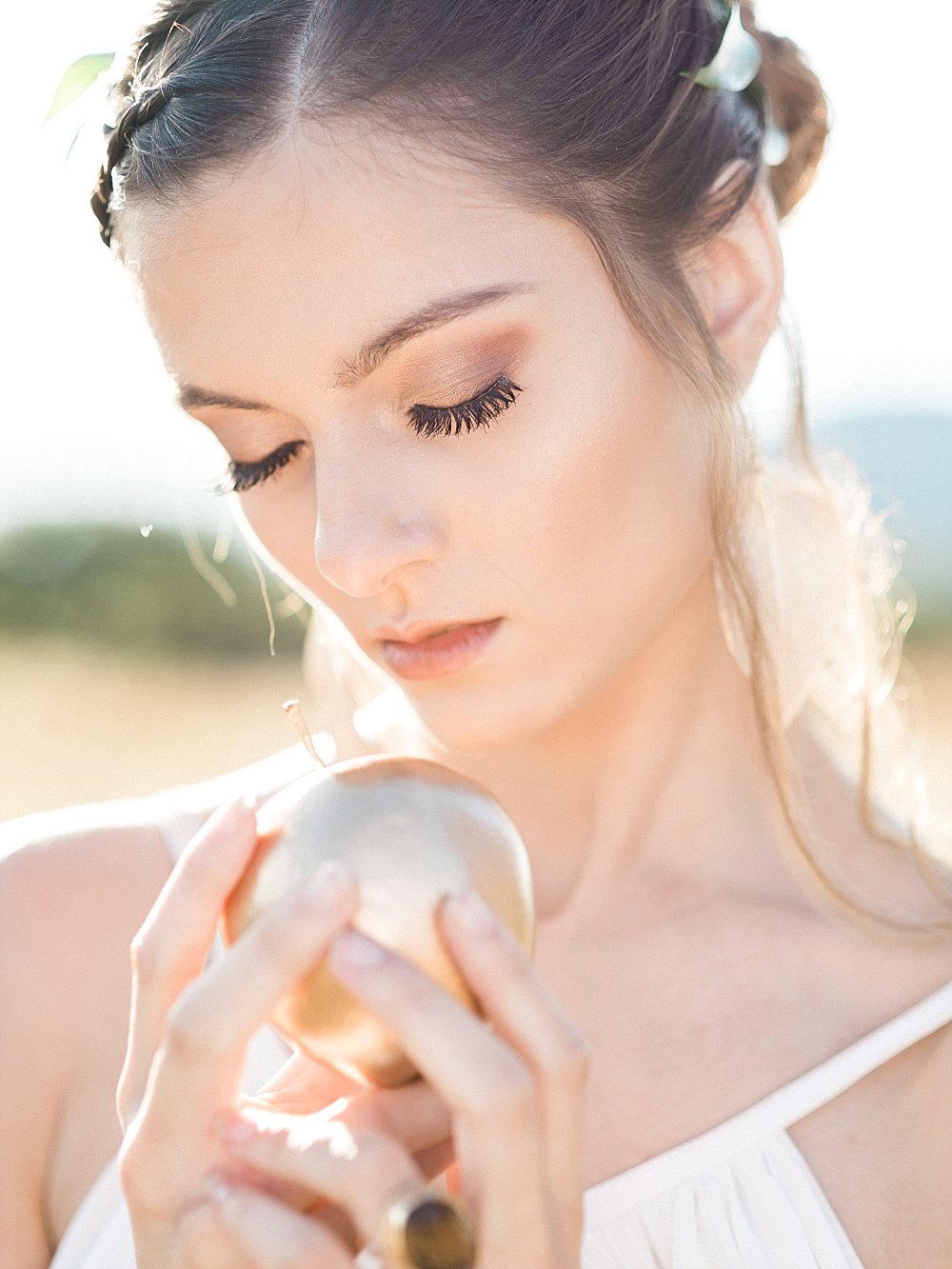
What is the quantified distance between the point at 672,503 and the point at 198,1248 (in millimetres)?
1033

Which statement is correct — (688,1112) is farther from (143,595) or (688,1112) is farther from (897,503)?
(143,595)

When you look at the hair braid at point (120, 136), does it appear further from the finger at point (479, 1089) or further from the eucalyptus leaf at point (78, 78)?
the finger at point (479, 1089)

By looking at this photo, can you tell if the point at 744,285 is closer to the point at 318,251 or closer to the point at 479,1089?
the point at 318,251

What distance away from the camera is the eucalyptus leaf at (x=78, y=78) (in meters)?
1.78

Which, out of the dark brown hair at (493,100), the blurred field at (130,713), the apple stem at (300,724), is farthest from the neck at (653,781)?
the blurred field at (130,713)

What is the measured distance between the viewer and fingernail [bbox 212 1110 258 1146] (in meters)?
0.97

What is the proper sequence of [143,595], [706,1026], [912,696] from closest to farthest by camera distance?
[706,1026] → [912,696] → [143,595]

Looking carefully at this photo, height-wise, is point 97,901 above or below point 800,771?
above

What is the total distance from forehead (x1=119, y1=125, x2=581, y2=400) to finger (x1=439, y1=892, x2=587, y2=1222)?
2.21 feet

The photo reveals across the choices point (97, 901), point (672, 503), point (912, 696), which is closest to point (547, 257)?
point (672, 503)

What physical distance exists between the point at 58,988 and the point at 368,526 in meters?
0.82

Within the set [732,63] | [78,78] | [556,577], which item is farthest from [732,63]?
[78,78]

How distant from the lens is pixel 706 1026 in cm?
171

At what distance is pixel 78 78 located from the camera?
5.91 ft
